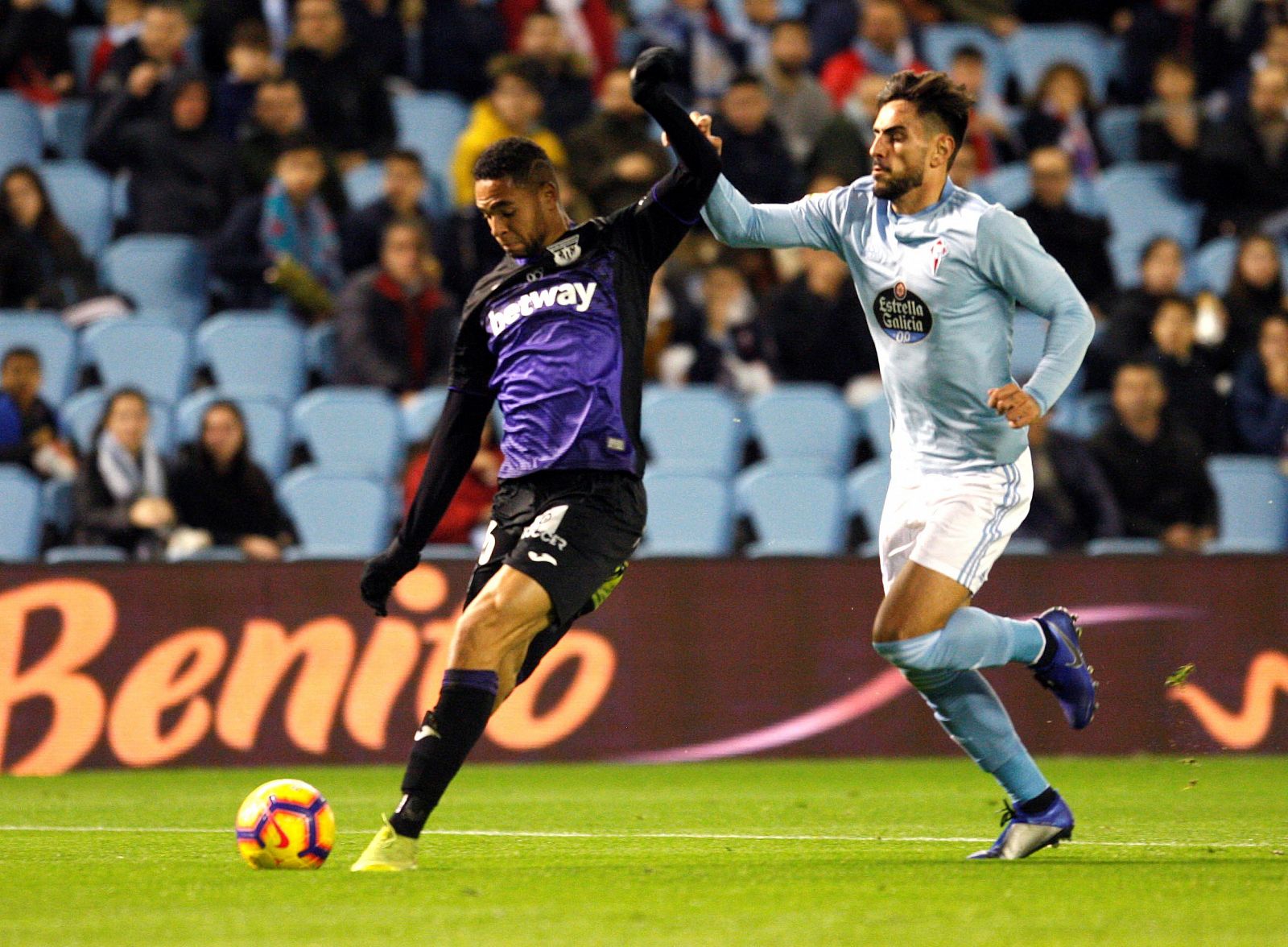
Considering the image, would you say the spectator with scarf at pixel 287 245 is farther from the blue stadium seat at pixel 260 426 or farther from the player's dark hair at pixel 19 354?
the player's dark hair at pixel 19 354

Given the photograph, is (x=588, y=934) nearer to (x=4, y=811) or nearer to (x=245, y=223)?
(x=4, y=811)

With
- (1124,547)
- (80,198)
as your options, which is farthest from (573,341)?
(80,198)

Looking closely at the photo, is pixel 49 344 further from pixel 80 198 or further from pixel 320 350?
pixel 320 350

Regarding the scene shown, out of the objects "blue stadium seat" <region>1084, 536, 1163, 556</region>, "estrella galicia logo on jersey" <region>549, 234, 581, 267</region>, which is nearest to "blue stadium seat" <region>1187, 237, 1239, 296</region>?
"blue stadium seat" <region>1084, 536, 1163, 556</region>

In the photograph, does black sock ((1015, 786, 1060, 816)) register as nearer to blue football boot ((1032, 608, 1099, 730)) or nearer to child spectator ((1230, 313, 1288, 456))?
blue football boot ((1032, 608, 1099, 730))

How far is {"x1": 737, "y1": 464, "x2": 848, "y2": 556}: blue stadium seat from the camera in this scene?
12.1 meters

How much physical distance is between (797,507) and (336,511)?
2709 mm

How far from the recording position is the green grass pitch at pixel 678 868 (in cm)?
479

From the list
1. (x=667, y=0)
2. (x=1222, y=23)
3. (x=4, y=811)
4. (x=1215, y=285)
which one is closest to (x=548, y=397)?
(x=4, y=811)

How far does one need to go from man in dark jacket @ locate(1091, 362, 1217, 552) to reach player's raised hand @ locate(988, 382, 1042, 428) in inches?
255

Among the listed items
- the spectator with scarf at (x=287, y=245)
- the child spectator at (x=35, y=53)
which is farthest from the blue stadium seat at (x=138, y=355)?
the child spectator at (x=35, y=53)

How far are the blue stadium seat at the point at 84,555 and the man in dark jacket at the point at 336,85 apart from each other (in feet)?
13.1

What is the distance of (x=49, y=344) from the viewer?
41.6ft

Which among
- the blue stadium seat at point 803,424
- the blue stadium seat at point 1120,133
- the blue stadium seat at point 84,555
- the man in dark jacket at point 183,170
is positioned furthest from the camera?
the blue stadium seat at point 1120,133
